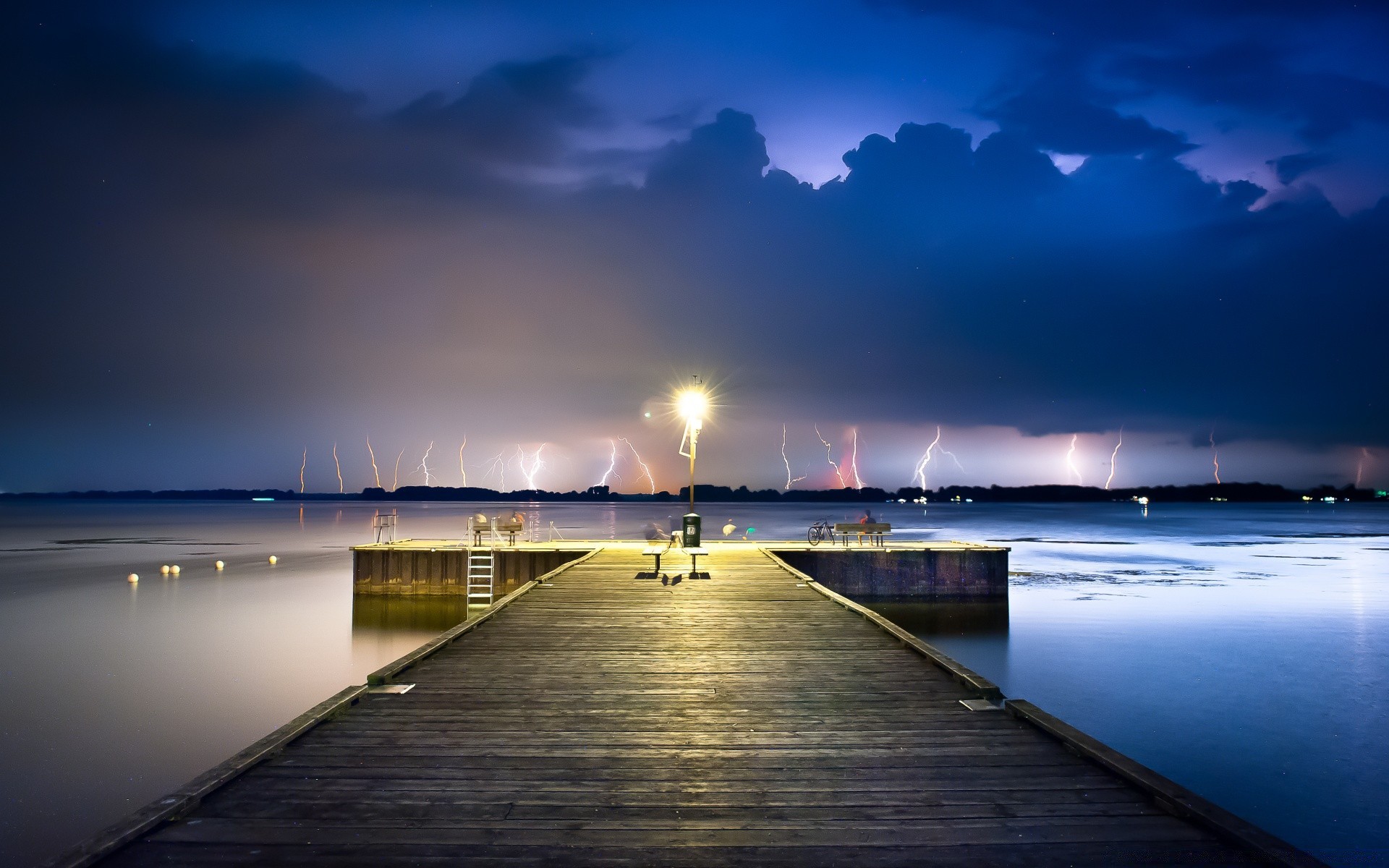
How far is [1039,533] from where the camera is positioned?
73750mm

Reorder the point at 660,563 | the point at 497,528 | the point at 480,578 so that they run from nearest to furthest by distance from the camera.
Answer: the point at 660,563 < the point at 480,578 < the point at 497,528

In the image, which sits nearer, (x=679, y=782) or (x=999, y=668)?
(x=679, y=782)

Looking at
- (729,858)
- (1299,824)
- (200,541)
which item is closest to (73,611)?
(729,858)

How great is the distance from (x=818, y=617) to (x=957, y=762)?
261 inches

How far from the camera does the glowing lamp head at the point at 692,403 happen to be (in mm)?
25312

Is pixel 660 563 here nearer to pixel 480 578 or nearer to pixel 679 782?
pixel 480 578

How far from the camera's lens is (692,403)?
2552 cm

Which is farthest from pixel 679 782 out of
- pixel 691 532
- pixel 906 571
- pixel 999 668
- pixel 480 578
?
pixel 906 571

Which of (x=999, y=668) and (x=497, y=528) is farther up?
(x=497, y=528)

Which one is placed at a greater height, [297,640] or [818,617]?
[818,617]

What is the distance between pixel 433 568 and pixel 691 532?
29.9 ft

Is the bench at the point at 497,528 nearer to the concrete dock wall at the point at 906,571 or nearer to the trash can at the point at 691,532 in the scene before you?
the trash can at the point at 691,532

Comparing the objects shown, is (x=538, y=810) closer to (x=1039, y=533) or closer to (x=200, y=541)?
(x=200, y=541)

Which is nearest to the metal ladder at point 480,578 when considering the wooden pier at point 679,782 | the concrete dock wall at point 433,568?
the concrete dock wall at point 433,568
